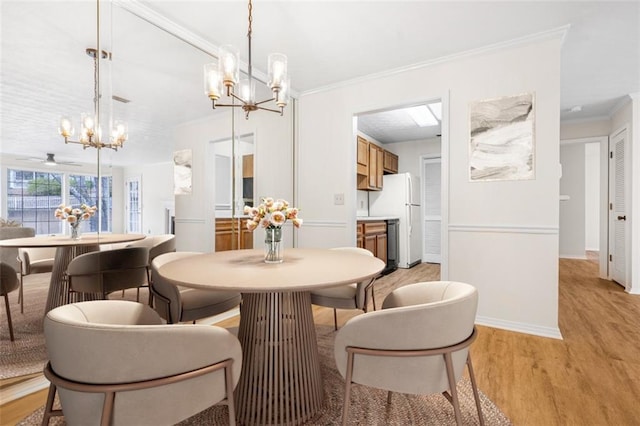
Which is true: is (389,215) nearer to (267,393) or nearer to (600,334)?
(600,334)

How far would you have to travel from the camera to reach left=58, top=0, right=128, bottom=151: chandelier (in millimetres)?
1874

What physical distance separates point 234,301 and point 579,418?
6.27 ft

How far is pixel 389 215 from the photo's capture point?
5480mm

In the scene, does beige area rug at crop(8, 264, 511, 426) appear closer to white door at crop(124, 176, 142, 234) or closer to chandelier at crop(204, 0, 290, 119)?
white door at crop(124, 176, 142, 234)

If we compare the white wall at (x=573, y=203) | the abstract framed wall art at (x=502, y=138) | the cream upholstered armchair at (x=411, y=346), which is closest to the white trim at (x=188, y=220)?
the cream upholstered armchair at (x=411, y=346)

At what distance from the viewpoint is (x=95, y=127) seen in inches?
77.7

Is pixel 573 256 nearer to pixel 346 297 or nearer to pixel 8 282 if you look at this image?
pixel 346 297

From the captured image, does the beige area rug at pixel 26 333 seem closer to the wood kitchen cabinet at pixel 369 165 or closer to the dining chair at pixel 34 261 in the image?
the dining chair at pixel 34 261

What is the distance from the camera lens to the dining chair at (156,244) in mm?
2184

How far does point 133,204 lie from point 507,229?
2.95 m

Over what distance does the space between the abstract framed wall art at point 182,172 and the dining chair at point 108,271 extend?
0.59 metres

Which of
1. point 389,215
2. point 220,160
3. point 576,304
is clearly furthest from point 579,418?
point 389,215

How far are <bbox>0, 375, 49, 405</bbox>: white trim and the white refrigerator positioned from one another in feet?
15.3

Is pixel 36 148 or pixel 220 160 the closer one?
pixel 36 148
